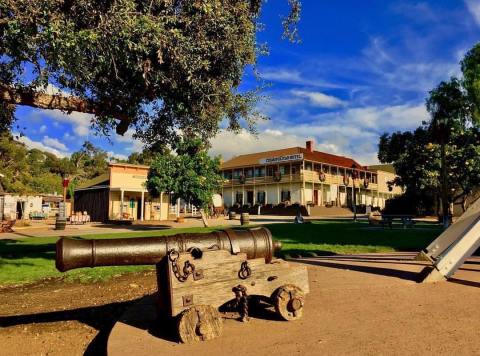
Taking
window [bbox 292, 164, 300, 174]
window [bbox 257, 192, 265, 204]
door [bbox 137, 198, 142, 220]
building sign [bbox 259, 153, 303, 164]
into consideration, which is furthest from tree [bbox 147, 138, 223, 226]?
window [bbox 257, 192, 265, 204]

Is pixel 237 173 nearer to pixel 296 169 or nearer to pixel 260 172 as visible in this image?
pixel 260 172

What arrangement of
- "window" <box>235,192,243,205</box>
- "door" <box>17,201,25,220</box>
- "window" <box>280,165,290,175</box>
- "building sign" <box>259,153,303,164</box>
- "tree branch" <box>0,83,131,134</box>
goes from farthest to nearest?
1. "window" <box>235,192,243,205</box>
2. "window" <box>280,165,290,175</box>
3. "building sign" <box>259,153,303,164</box>
4. "door" <box>17,201,25,220</box>
5. "tree branch" <box>0,83,131,134</box>

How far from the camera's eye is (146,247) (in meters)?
4.86

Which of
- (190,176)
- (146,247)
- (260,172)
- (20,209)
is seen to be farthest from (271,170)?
(146,247)

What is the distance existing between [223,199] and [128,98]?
53013 millimetres

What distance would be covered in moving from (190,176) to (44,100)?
62.6ft

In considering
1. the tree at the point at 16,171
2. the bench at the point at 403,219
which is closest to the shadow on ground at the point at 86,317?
the bench at the point at 403,219

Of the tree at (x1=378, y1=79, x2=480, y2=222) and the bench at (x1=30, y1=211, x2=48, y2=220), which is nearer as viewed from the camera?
the tree at (x1=378, y1=79, x2=480, y2=222)

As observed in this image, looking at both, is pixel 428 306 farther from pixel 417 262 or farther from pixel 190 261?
pixel 417 262

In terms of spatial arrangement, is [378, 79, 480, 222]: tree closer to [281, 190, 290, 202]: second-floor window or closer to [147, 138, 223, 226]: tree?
[147, 138, 223, 226]: tree

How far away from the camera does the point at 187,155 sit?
91.4ft

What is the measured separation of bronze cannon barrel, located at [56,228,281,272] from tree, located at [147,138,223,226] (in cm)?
2190

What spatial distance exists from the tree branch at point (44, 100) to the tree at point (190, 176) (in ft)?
58.9

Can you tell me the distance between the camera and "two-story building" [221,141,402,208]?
53.5 m
